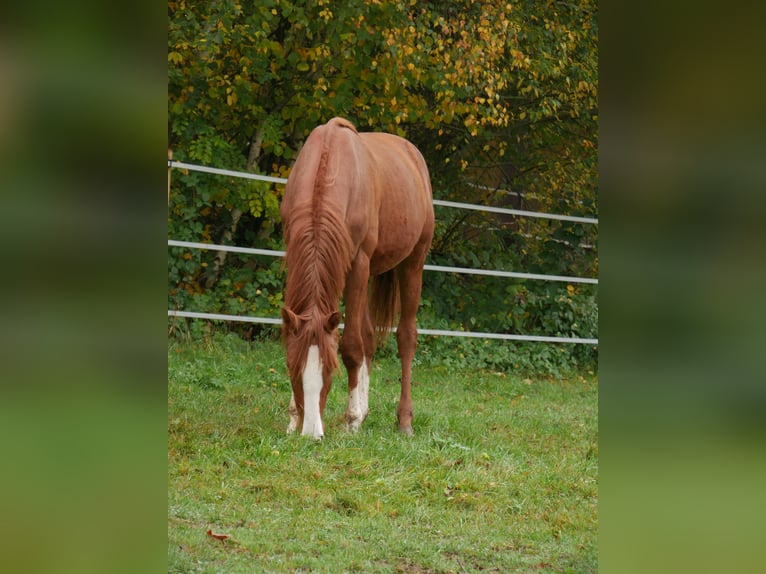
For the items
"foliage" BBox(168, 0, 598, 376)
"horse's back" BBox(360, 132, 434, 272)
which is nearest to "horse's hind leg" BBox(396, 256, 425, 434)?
"horse's back" BBox(360, 132, 434, 272)

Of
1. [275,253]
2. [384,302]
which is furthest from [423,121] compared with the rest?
[384,302]

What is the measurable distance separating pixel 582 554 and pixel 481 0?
6.68 meters

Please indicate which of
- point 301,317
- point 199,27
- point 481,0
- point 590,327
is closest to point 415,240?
point 301,317

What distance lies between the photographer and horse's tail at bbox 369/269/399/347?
18.8ft

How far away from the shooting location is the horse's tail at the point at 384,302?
573cm

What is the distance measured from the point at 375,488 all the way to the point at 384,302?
7.25 feet

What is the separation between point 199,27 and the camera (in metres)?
7.48

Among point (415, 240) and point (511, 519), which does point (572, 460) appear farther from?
point (415, 240)

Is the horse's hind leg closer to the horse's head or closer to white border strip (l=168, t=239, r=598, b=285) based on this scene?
white border strip (l=168, t=239, r=598, b=285)

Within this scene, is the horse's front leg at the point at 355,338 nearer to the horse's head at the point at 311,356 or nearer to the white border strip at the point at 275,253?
the horse's head at the point at 311,356

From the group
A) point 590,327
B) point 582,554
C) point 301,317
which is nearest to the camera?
point 582,554

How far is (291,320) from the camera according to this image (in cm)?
427
